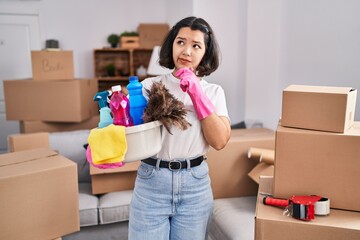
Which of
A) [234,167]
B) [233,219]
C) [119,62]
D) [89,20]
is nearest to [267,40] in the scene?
[234,167]

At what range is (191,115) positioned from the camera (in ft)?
3.49

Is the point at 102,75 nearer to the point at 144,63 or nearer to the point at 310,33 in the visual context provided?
the point at 144,63

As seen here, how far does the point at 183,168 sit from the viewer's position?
106 cm

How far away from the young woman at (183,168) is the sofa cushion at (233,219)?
0.44 m

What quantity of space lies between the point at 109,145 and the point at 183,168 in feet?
0.93

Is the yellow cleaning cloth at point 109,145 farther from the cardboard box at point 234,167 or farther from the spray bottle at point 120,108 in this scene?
the cardboard box at point 234,167

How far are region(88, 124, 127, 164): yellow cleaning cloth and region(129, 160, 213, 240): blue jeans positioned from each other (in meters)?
0.21

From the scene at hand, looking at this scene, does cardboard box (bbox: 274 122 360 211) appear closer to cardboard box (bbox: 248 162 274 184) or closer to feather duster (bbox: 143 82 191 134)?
feather duster (bbox: 143 82 191 134)

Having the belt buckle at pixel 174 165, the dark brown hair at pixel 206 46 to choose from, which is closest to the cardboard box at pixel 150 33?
the dark brown hair at pixel 206 46

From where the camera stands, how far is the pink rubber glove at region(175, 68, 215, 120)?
0.97 metres

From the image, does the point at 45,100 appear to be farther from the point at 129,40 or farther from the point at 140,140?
the point at 140,140

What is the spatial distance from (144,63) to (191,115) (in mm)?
3220

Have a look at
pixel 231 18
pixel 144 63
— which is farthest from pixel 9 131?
pixel 231 18

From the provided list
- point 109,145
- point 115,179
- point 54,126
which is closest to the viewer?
point 109,145
